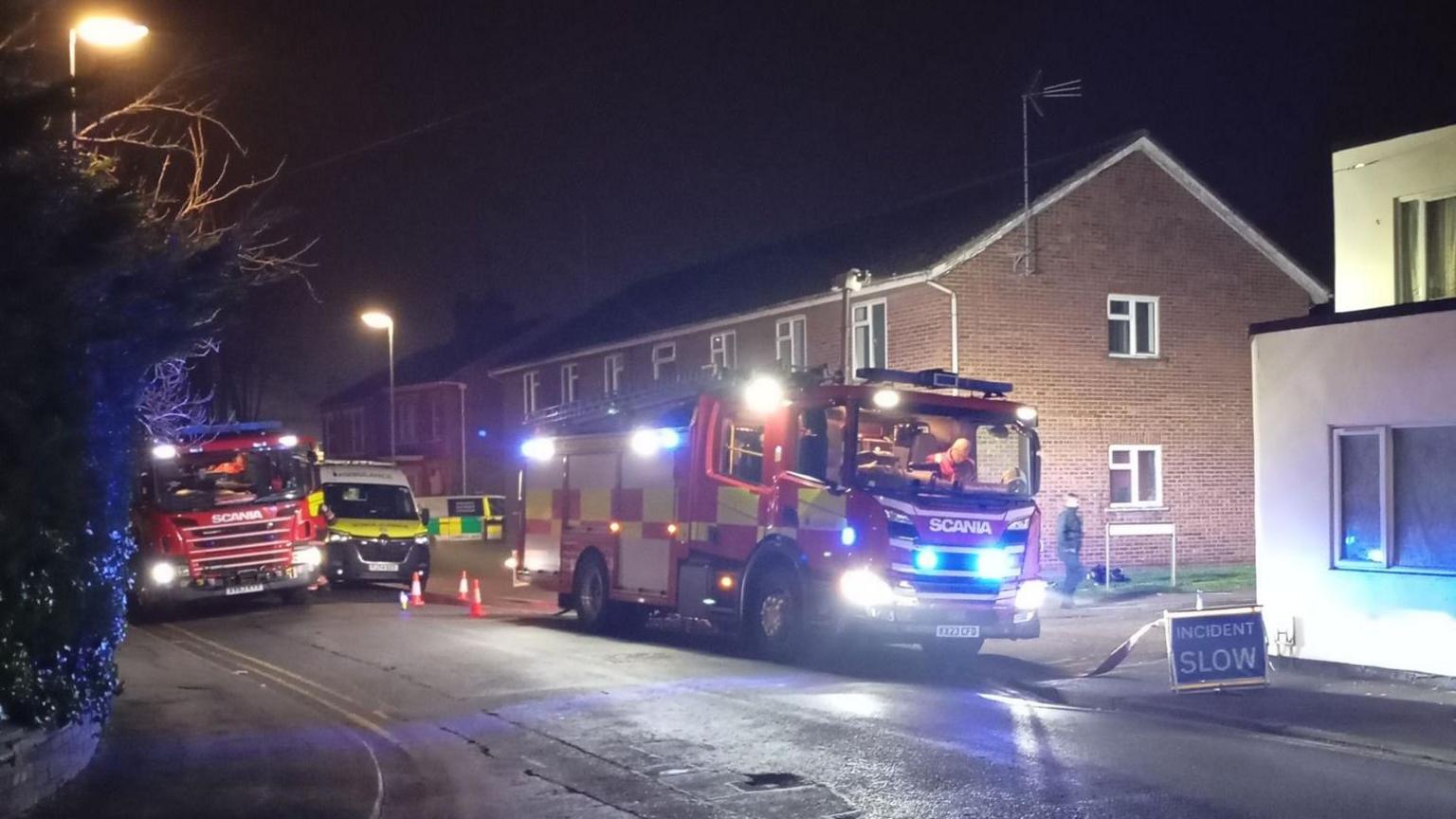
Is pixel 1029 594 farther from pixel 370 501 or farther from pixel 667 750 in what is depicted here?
pixel 370 501

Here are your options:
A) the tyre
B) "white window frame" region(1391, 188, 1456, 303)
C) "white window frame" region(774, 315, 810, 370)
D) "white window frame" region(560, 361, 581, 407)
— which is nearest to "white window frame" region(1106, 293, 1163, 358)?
"white window frame" region(774, 315, 810, 370)

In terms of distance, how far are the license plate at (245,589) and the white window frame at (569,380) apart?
20764 millimetres

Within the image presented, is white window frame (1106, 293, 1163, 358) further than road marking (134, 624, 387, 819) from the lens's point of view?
Yes

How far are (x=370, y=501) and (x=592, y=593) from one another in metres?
8.92

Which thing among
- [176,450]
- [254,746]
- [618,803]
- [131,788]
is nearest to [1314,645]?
[618,803]

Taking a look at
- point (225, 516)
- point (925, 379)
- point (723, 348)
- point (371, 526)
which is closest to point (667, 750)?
point (925, 379)

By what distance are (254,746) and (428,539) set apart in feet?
51.6

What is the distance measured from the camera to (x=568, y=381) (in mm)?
43188

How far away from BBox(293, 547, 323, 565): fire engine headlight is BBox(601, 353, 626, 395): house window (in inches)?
664

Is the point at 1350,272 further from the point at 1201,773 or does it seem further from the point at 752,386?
the point at 1201,773

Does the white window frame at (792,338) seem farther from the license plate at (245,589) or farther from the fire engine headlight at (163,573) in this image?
the fire engine headlight at (163,573)

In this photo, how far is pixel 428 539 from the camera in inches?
1045

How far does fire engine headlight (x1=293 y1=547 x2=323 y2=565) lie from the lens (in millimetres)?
22094

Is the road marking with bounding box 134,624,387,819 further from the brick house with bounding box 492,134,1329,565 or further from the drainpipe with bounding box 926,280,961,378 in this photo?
the drainpipe with bounding box 926,280,961,378
